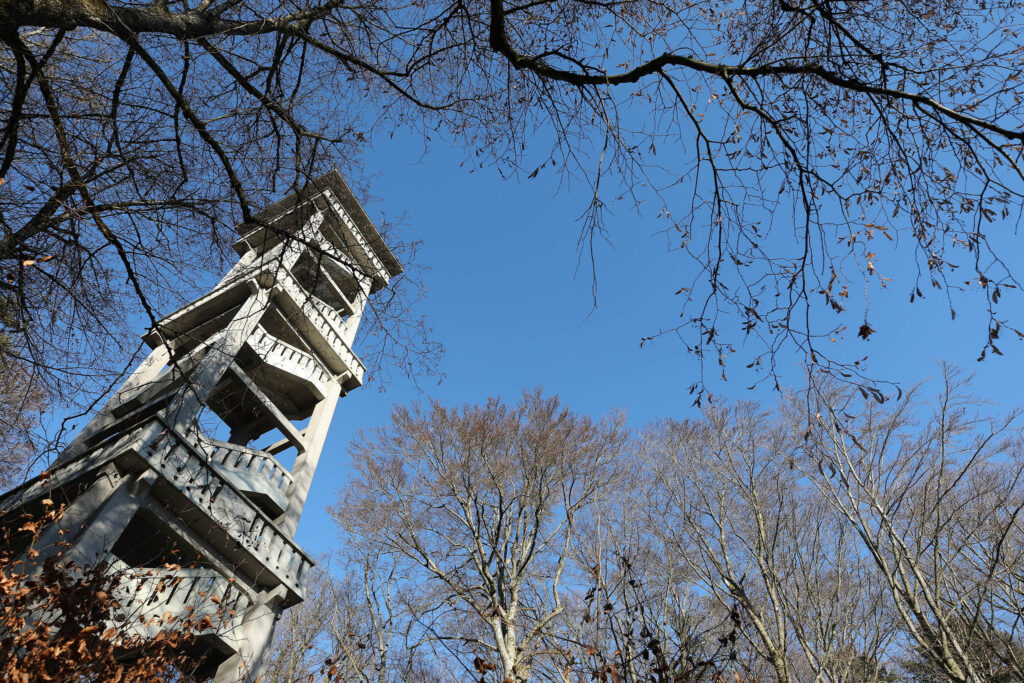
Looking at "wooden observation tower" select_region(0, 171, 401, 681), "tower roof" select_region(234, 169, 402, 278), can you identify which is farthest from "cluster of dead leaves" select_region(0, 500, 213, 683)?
"tower roof" select_region(234, 169, 402, 278)

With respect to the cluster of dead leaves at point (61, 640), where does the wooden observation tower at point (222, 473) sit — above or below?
above

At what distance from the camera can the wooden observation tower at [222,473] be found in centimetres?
549

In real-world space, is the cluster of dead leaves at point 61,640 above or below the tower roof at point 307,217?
below

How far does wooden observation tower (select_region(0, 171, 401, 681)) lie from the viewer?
549 cm

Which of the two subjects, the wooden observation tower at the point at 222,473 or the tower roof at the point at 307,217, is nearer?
the tower roof at the point at 307,217

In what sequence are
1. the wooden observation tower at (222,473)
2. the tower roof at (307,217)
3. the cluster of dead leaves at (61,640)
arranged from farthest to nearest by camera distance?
1. the wooden observation tower at (222,473)
2. the tower roof at (307,217)
3. the cluster of dead leaves at (61,640)

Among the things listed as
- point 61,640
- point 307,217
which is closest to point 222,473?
point 61,640

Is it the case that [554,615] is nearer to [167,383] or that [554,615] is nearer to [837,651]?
[837,651]

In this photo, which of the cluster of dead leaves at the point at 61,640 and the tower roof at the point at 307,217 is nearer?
the cluster of dead leaves at the point at 61,640

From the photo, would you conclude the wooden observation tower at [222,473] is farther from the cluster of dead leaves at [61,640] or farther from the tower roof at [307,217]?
the cluster of dead leaves at [61,640]

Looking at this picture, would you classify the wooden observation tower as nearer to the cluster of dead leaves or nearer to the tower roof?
the tower roof

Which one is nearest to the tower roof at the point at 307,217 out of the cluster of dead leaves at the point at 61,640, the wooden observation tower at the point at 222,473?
the wooden observation tower at the point at 222,473

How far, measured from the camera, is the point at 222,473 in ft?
28.5

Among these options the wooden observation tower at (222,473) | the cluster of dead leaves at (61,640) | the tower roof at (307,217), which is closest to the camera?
the cluster of dead leaves at (61,640)
